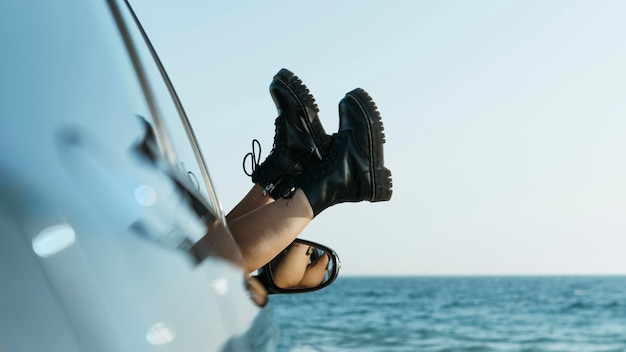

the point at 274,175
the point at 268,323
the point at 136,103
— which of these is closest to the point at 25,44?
the point at 136,103

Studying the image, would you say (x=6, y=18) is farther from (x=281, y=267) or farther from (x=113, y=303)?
(x=281, y=267)

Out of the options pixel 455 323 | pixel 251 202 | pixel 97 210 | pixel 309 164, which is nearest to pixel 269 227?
pixel 251 202

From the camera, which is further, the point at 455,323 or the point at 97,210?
the point at 455,323

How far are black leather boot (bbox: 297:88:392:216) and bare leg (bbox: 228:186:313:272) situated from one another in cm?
20

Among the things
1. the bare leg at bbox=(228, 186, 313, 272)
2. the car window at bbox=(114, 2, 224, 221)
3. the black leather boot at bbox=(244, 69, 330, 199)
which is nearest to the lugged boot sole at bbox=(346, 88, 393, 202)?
the black leather boot at bbox=(244, 69, 330, 199)

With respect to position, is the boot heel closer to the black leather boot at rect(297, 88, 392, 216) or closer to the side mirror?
the black leather boot at rect(297, 88, 392, 216)

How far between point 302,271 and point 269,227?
144 mm

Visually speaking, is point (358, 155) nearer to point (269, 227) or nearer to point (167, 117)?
point (269, 227)

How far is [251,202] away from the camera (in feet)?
8.89

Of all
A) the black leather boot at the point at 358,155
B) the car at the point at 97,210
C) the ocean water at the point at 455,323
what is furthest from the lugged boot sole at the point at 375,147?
the ocean water at the point at 455,323

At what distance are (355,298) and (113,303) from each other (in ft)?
133

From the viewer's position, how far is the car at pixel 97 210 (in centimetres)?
83

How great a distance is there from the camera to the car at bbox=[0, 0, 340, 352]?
2.71 ft

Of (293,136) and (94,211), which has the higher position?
(293,136)
